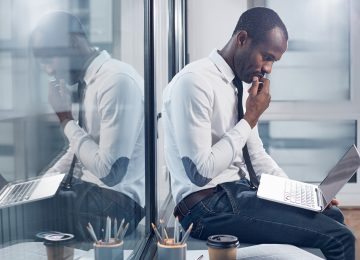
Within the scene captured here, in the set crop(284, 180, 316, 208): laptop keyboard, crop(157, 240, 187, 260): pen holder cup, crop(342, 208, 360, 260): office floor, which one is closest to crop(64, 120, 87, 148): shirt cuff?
crop(157, 240, 187, 260): pen holder cup

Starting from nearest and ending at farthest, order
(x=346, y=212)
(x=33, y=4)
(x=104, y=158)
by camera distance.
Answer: (x=33, y=4) → (x=104, y=158) → (x=346, y=212)

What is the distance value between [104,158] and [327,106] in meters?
3.10

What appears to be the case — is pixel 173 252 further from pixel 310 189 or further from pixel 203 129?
pixel 310 189

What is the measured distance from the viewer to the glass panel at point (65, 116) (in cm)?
75

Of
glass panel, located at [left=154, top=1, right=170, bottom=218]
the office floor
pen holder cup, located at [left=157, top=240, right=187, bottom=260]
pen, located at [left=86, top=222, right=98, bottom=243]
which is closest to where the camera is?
pen, located at [left=86, top=222, right=98, bottom=243]

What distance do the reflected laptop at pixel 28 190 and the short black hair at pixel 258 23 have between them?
1219 mm

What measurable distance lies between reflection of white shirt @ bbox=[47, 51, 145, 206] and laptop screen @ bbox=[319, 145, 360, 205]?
602 millimetres

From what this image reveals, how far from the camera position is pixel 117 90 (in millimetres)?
1580

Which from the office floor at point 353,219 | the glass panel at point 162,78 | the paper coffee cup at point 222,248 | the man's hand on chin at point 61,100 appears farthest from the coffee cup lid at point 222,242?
the office floor at point 353,219

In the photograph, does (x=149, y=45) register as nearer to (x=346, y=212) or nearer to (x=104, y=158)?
(x=104, y=158)

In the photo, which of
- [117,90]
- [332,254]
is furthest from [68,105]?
[332,254]

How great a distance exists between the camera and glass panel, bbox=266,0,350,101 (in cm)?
427

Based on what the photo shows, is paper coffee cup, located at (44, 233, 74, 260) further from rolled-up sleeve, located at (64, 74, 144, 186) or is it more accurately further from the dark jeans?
the dark jeans

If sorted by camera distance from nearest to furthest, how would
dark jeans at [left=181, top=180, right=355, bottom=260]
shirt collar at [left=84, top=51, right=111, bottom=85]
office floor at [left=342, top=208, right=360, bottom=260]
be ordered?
shirt collar at [left=84, top=51, right=111, bottom=85] → dark jeans at [left=181, top=180, right=355, bottom=260] → office floor at [left=342, top=208, right=360, bottom=260]
